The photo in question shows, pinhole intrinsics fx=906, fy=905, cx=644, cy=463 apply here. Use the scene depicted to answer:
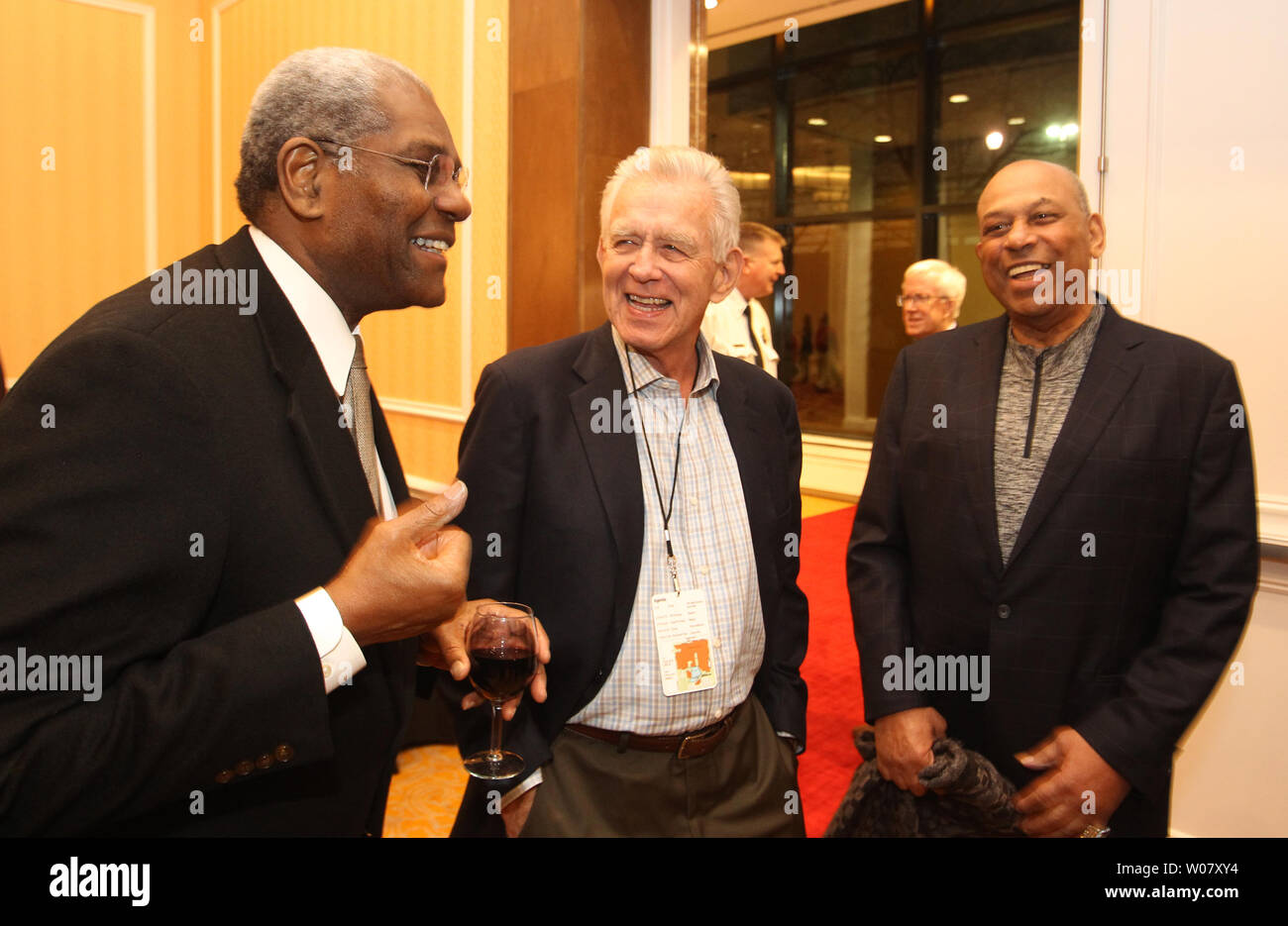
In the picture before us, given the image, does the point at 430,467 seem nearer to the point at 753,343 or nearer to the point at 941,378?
the point at 753,343

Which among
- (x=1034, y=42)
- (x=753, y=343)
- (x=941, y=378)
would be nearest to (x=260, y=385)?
(x=941, y=378)

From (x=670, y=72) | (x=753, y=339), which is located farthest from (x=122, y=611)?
(x=753, y=339)

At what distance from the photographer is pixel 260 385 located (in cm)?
118

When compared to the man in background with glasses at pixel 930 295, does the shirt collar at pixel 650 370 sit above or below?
below

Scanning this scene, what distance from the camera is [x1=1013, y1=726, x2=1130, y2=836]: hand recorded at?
5.72 feet

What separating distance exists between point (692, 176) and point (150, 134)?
19.9 feet

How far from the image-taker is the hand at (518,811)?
1723 millimetres

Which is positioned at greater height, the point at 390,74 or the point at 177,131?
the point at 177,131

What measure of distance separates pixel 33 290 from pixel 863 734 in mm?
6488

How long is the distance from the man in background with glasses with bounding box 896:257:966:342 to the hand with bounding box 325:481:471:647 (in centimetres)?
445

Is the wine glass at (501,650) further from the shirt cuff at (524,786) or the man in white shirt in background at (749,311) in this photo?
the man in white shirt in background at (749,311)

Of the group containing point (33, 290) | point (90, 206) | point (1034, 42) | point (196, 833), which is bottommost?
point (196, 833)

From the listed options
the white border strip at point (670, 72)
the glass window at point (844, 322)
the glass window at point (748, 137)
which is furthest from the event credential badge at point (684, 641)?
the glass window at point (748, 137)

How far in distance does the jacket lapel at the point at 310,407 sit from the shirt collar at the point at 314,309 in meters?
0.02
